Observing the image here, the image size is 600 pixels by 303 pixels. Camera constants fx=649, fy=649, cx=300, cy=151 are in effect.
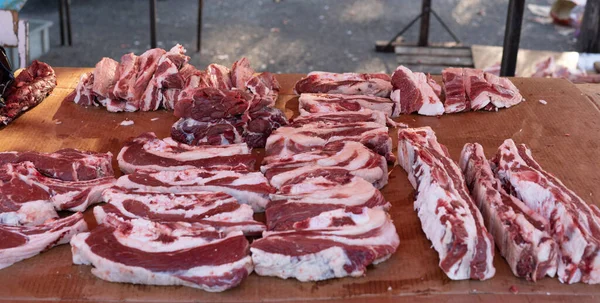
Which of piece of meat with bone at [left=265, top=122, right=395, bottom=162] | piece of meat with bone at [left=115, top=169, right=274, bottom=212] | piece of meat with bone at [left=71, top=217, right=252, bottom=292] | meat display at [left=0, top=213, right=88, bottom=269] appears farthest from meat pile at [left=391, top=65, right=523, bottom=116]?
meat display at [left=0, top=213, right=88, bottom=269]

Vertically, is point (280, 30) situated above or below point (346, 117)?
below

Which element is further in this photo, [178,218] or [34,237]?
[178,218]

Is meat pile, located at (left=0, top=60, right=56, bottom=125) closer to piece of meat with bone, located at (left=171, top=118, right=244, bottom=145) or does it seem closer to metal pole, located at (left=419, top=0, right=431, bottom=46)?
piece of meat with bone, located at (left=171, top=118, right=244, bottom=145)

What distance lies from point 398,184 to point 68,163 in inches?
80.2

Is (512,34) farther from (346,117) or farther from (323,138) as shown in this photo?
(323,138)

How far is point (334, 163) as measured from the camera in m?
3.98

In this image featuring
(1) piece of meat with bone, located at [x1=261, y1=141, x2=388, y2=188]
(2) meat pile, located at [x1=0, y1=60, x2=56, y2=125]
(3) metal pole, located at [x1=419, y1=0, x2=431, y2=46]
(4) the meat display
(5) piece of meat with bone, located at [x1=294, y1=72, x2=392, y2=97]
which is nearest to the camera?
(4) the meat display

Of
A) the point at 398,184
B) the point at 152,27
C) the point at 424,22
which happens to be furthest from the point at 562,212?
the point at 424,22

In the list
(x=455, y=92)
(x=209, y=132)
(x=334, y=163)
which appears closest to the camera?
(x=334, y=163)

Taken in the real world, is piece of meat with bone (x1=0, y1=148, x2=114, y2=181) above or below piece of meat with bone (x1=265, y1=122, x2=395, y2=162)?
below

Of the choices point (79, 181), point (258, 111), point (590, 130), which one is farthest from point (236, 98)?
point (590, 130)

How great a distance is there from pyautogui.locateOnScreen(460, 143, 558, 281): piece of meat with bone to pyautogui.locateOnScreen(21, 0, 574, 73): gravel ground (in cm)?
625

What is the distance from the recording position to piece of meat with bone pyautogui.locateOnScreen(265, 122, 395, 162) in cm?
424

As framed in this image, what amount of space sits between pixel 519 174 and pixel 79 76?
3.67 metres
